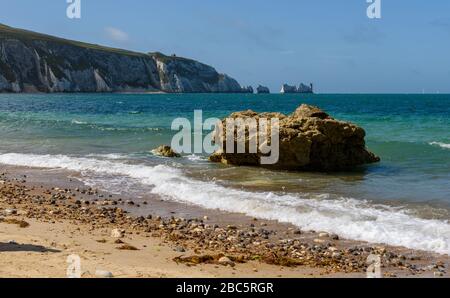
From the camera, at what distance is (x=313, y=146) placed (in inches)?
966

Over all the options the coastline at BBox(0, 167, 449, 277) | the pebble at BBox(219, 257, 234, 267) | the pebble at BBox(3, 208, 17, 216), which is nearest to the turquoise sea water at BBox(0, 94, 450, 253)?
the coastline at BBox(0, 167, 449, 277)

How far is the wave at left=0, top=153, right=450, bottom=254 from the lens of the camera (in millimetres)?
12625

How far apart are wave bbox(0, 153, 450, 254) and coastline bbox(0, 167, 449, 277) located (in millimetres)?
503

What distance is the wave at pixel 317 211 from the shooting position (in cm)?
1262

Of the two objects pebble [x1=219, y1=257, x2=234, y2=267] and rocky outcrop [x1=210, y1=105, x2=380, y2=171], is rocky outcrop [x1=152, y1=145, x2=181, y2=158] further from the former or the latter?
pebble [x1=219, y1=257, x2=234, y2=267]

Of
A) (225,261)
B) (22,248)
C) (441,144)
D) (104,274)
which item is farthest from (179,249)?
(441,144)

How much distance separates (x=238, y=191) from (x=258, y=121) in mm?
7557

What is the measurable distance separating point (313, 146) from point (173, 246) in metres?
14.0

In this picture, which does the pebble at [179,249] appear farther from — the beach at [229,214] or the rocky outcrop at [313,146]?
the rocky outcrop at [313,146]
